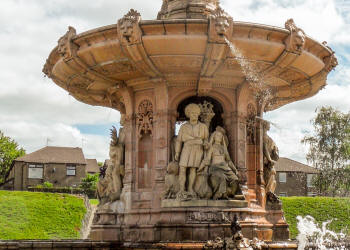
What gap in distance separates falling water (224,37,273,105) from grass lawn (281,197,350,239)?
2672 centimetres

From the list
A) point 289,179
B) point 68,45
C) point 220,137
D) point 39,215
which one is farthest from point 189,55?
point 289,179

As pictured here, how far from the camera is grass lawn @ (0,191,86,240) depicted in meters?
35.2

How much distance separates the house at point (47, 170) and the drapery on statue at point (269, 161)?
199 ft

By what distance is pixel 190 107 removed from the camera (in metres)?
11.6

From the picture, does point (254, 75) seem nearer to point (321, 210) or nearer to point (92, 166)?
point (321, 210)

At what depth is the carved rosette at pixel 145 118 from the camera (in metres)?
12.2

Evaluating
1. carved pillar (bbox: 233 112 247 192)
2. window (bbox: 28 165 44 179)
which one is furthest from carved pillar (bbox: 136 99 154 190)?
window (bbox: 28 165 44 179)

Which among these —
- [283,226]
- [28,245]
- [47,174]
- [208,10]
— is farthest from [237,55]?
[47,174]

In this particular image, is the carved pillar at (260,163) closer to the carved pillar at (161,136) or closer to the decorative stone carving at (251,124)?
the decorative stone carving at (251,124)

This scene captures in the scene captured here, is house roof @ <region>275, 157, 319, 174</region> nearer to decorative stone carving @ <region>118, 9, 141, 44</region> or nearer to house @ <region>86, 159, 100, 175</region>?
house @ <region>86, 159, 100, 175</region>

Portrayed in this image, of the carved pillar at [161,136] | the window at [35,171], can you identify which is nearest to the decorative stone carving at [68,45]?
the carved pillar at [161,136]

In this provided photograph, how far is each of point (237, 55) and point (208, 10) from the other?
7.50ft

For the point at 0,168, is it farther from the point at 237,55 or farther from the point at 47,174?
the point at 237,55

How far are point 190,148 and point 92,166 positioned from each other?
267 feet
